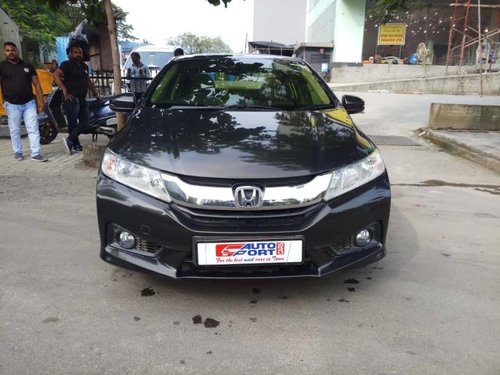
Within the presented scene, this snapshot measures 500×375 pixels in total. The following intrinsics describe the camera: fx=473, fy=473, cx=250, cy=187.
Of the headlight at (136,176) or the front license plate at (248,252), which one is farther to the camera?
the headlight at (136,176)

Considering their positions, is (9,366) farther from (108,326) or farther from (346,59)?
(346,59)

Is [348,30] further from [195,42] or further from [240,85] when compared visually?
[195,42]

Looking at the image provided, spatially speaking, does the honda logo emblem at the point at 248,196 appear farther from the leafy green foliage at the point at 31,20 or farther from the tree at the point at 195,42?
the tree at the point at 195,42

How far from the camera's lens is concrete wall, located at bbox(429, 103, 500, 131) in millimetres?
9516

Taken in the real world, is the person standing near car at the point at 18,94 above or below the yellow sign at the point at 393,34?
below

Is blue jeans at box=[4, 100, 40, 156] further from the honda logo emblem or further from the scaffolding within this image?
the scaffolding

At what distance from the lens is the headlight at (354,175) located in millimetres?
2721

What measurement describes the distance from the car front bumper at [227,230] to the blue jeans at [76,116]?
5.05m

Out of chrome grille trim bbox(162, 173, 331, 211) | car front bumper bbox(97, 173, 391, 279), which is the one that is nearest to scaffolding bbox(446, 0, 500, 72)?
car front bumper bbox(97, 173, 391, 279)

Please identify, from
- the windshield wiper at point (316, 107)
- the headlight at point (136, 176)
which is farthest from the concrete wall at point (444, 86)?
the headlight at point (136, 176)

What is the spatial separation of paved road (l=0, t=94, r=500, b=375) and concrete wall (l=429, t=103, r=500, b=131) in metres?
5.79

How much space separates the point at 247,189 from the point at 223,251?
1.19 ft

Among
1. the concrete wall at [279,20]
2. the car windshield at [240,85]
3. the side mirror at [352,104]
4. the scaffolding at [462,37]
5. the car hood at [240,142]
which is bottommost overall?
the car hood at [240,142]

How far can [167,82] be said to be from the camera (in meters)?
4.12
